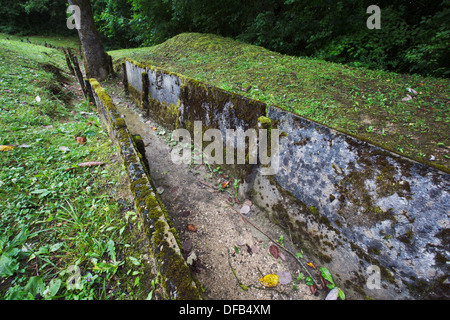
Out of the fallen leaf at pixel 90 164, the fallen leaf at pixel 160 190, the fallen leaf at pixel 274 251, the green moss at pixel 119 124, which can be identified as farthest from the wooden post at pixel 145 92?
the fallen leaf at pixel 274 251

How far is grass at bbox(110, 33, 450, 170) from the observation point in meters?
2.32

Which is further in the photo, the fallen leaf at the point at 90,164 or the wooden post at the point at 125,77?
the wooden post at the point at 125,77

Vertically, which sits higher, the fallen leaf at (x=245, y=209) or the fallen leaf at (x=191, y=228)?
the fallen leaf at (x=245, y=209)

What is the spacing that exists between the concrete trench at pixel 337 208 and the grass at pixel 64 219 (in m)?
0.97

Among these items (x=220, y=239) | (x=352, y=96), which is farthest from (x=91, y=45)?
(x=352, y=96)

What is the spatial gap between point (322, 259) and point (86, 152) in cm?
344

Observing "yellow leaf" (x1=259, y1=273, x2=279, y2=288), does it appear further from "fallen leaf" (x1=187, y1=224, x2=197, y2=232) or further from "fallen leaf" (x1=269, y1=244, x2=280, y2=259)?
"fallen leaf" (x1=187, y1=224, x2=197, y2=232)

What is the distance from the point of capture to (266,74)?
164 inches

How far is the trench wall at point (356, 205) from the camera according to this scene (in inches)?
60.4

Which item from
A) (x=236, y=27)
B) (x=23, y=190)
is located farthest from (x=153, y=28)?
(x=23, y=190)

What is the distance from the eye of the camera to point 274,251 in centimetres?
249

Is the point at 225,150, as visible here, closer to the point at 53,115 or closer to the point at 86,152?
the point at 86,152

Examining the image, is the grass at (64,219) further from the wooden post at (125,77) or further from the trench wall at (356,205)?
the wooden post at (125,77)

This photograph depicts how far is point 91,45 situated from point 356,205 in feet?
33.1
